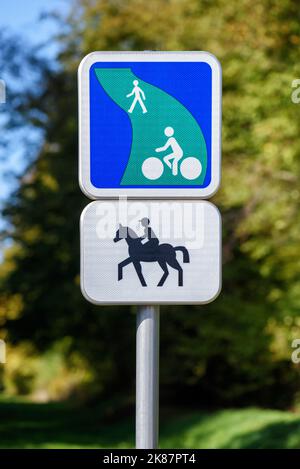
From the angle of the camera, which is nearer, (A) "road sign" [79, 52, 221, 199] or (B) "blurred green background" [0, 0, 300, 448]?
(A) "road sign" [79, 52, 221, 199]

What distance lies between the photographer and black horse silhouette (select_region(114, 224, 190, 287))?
288cm

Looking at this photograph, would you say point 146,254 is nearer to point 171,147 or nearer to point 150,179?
point 150,179

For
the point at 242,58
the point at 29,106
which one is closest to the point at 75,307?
the point at 29,106

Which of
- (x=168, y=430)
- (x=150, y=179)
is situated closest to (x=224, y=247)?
(x=168, y=430)

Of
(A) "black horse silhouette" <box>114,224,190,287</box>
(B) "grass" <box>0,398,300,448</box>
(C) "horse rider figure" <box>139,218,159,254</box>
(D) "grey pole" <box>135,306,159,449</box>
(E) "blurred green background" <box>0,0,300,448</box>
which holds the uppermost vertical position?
(E) "blurred green background" <box>0,0,300,448</box>

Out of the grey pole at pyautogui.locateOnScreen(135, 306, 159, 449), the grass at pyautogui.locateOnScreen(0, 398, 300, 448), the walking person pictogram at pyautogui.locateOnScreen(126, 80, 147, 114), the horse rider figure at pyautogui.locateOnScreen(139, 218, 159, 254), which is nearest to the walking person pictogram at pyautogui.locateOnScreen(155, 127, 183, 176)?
the walking person pictogram at pyautogui.locateOnScreen(126, 80, 147, 114)

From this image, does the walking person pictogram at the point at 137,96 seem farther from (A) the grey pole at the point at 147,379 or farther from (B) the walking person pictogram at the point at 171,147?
(A) the grey pole at the point at 147,379

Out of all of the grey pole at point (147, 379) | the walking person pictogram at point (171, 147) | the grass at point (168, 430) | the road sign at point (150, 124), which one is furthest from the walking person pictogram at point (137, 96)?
the grass at point (168, 430)

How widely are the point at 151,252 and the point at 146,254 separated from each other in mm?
19

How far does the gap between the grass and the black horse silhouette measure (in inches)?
419

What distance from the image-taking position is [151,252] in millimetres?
2914

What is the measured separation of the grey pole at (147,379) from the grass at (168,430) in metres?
10.6

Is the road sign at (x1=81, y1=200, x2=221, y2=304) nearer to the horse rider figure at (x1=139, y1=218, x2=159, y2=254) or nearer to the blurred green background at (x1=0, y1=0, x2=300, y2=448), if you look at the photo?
the horse rider figure at (x1=139, y1=218, x2=159, y2=254)
